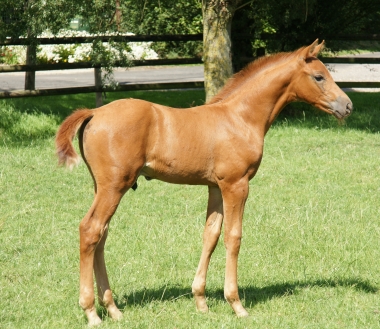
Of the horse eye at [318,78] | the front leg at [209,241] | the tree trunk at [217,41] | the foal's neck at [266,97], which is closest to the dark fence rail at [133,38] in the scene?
the tree trunk at [217,41]

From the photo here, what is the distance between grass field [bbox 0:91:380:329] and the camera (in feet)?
16.7

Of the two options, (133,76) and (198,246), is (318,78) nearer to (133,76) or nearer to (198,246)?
(198,246)

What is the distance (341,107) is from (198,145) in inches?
48.8

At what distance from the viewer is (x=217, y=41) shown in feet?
38.1

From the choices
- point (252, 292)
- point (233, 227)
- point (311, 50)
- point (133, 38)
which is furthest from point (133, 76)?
point (233, 227)

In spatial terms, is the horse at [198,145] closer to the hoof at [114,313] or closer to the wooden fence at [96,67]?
the hoof at [114,313]

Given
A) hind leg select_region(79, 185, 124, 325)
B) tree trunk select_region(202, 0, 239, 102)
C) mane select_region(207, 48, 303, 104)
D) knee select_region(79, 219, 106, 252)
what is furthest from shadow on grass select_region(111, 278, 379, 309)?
tree trunk select_region(202, 0, 239, 102)

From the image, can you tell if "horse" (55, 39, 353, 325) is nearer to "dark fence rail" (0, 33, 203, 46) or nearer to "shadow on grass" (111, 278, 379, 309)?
"shadow on grass" (111, 278, 379, 309)

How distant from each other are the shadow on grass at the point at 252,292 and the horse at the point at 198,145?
318mm

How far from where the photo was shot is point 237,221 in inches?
197

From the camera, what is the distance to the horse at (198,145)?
464 cm

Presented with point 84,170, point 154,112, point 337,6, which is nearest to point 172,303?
point 154,112

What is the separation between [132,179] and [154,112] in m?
0.57

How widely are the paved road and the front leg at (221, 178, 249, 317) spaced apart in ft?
52.6
